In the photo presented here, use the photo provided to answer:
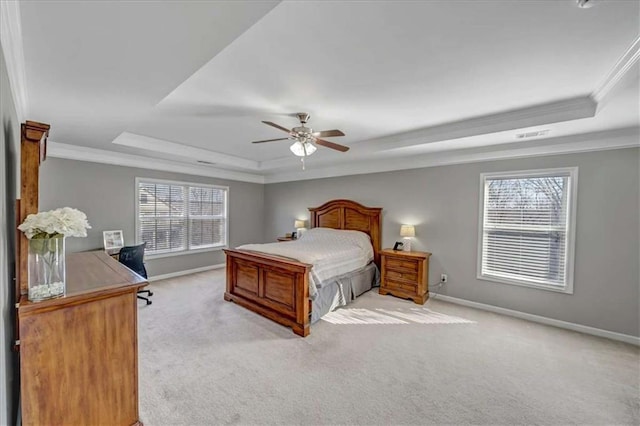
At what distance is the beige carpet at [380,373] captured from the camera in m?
1.93

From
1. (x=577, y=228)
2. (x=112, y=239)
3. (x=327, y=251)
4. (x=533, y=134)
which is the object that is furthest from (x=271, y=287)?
(x=577, y=228)

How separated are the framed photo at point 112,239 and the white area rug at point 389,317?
3697 millimetres

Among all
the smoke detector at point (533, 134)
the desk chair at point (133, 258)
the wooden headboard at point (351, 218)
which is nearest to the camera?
the smoke detector at point (533, 134)

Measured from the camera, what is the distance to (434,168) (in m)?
4.43

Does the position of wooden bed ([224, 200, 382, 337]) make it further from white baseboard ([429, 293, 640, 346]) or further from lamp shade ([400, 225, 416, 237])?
white baseboard ([429, 293, 640, 346])

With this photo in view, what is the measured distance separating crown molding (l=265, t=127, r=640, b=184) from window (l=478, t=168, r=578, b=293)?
0.27 meters

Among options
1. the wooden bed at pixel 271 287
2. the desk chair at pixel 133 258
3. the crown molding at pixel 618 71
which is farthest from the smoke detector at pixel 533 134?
the desk chair at pixel 133 258

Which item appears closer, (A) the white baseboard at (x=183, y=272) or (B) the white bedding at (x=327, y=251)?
(B) the white bedding at (x=327, y=251)

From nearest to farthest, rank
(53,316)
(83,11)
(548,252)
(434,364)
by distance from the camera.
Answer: (83,11) < (53,316) < (434,364) < (548,252)

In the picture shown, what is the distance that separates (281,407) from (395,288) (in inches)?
114

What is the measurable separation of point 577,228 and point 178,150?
588cm

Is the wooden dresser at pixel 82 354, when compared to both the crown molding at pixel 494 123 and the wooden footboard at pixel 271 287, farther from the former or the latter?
the crown molding at pixel 494 123

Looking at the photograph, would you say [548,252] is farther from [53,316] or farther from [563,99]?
[53,316]

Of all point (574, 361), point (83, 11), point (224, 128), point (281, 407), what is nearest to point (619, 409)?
point (574, 361)
